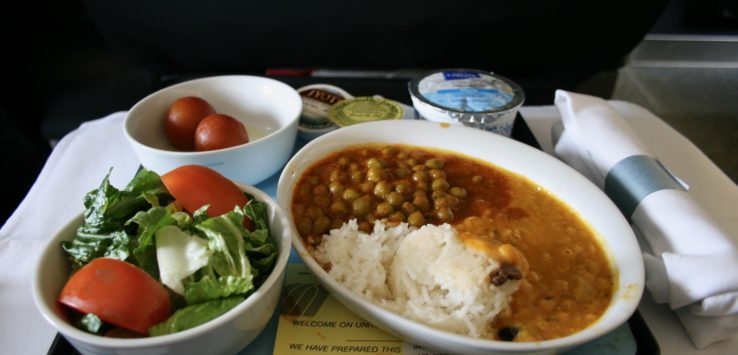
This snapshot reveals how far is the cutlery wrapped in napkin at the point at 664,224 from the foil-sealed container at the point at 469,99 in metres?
0.22

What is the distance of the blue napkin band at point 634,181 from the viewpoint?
1468mm

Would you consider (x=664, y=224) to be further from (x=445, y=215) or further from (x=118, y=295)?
(x=118, y=295)

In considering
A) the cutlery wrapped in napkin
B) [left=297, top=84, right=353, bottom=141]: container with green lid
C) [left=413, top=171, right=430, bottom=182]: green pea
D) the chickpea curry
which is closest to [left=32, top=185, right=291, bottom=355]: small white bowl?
the chickpea curry

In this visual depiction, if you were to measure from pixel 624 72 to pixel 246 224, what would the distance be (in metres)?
4.12

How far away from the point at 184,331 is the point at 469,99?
1260mm

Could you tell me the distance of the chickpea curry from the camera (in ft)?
3.98

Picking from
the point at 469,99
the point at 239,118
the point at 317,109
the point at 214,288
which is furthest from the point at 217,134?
the point at 469,99

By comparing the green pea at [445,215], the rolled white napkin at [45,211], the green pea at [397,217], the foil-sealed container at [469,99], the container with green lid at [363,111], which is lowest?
the rolled white napkin at [45,211]

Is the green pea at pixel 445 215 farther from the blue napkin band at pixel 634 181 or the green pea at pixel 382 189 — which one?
the blue napkin band at pixel 634 181

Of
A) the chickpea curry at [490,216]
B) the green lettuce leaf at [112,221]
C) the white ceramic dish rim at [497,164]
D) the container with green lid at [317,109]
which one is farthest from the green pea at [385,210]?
the green lettuce leaf at [112,221]

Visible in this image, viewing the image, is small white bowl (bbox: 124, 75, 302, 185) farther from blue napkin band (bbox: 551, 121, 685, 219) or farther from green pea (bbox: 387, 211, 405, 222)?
blue napkin band (bbox: 551, 121, 685, 219)

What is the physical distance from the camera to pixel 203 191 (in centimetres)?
124

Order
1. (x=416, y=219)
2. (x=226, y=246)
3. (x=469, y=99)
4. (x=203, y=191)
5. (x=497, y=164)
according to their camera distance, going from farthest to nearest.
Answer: (x=469, y=99), (x=497, y=164), (x=416, y=219), (x=203, y=191), (x=226, y=246)

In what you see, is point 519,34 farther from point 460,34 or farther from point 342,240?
point 342,240
